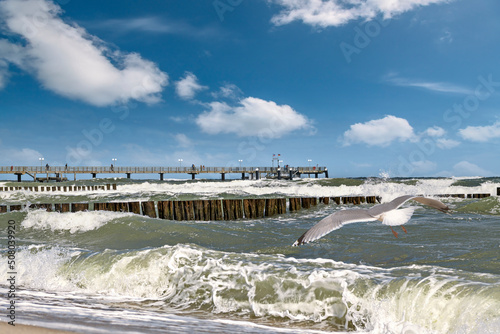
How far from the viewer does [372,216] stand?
3.48 meters

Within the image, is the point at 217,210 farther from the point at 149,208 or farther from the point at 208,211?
the point at 149,208

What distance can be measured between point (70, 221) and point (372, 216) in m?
8.94

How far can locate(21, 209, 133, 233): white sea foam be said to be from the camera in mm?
10016

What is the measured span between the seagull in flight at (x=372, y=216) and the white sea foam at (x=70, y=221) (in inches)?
300

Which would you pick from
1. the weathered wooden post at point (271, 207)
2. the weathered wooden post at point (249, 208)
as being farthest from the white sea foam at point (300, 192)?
the weathered wooden post at point (249, 208)

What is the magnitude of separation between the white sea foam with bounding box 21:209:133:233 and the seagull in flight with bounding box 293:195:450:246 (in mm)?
7608

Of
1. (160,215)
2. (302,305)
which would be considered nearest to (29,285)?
(302,305)

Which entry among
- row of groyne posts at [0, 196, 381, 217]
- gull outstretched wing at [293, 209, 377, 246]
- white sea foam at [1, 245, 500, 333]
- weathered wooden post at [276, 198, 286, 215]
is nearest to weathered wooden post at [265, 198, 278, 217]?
row of groyne posts at [0, 196, 381, 217]

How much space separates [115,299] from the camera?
4.48 m

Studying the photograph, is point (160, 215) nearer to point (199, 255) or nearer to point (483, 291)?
point (199, 255)

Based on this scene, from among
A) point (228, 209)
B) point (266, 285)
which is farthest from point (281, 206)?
point (266, 285)

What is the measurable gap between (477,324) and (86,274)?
4.47 m

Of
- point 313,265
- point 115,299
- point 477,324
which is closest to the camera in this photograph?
point 477,324

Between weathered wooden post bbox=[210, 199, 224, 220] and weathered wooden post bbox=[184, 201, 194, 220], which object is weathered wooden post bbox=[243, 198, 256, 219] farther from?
weathered wooden post bbox=[184, 201, 194, 220]
